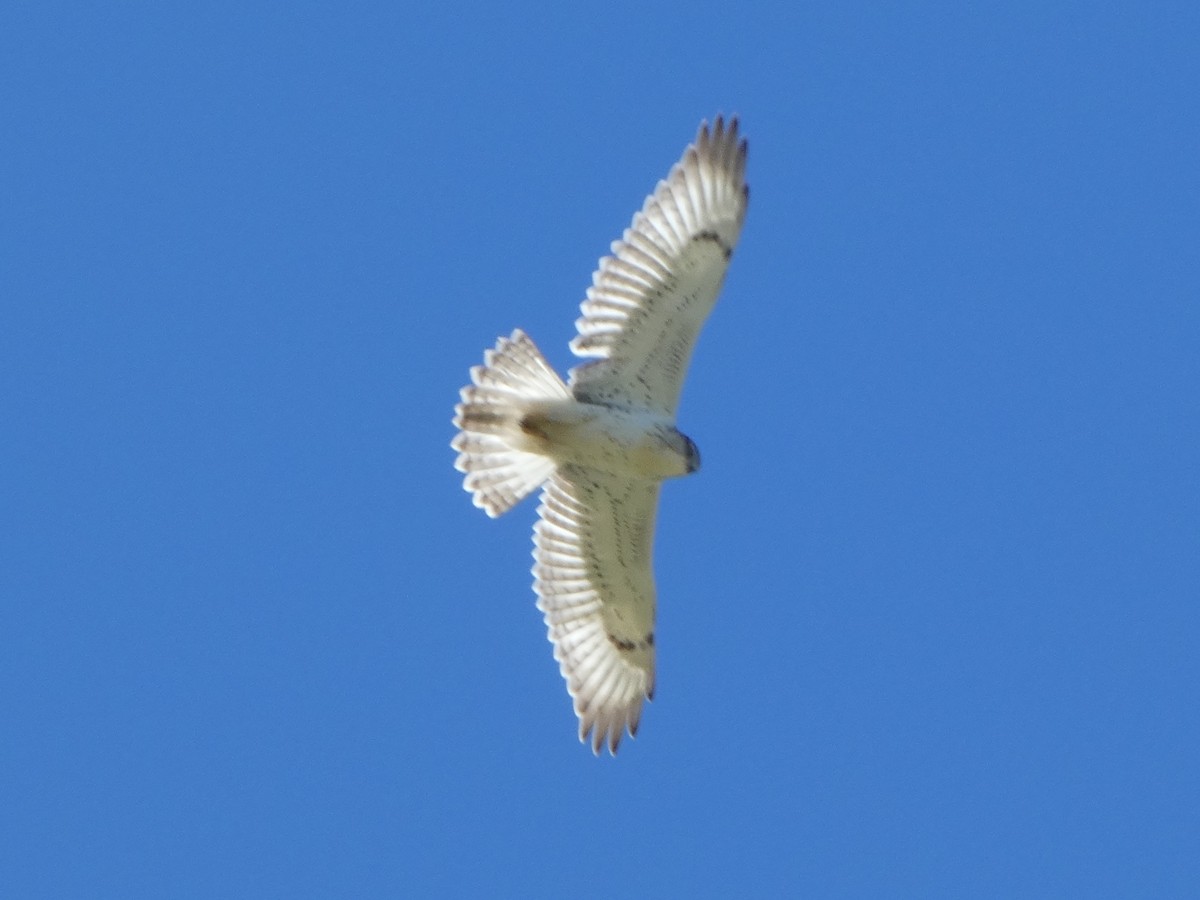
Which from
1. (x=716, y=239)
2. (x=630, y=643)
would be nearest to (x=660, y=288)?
(x=716, y=239)

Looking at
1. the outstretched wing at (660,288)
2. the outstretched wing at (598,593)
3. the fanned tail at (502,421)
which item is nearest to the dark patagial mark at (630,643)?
the outstretched wing at (598,593)

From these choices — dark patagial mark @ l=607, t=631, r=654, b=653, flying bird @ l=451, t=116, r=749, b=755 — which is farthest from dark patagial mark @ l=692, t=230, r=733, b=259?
dark patagial mark @ l=607, t=631, r=654, b=653

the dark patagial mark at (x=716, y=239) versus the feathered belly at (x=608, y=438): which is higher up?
the dark patagial mark at (x=716, y=239)

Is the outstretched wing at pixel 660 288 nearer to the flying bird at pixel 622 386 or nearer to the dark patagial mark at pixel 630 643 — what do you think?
the flying bird at pixel 622 386

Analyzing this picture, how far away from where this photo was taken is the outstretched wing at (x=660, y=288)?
12367 mm

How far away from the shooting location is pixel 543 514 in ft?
43.0

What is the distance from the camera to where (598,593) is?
13.3 metres

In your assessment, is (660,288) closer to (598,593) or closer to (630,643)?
(598,593)

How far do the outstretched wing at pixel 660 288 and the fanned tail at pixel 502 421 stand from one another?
0.22 metres

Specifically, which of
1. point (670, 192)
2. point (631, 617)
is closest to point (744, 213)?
point (670, 192)

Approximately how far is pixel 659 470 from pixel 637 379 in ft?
1.72

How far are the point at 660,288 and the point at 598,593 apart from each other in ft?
6.29

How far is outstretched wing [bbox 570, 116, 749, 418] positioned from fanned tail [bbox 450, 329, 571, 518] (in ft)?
0.73

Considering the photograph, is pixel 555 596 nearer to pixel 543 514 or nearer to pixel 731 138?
pixel 543 514
